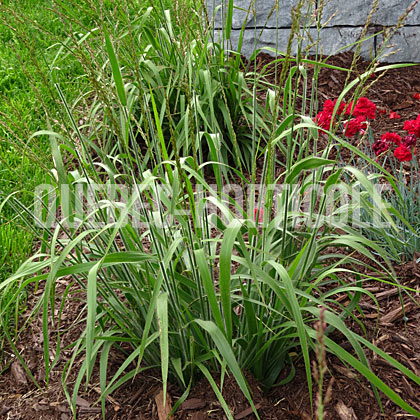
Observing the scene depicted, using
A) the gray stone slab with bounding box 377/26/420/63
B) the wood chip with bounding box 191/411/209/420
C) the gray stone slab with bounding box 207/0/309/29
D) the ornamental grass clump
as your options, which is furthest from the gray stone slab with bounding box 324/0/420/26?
the wood chip with bounding box 191/411/209/420

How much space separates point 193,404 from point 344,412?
0.43m

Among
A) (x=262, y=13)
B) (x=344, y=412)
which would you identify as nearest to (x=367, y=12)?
(x=262, y=13)

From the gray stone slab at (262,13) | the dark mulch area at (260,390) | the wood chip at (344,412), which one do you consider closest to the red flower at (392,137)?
the dark mulch area at (260,390)

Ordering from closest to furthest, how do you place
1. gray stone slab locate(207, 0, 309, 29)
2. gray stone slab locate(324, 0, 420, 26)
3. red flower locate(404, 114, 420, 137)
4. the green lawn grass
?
the green lawn grass < red flower locate(404, 114, 420, 137) < gray stone slab locate(324, 0, 420, 26) < gray stone slab locate(207, 0, 309, 29)

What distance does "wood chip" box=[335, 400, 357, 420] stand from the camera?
1.54 m

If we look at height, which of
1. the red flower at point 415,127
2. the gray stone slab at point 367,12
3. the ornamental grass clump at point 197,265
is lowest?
the ornamental grass clump at point 197,265

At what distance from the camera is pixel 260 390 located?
1566mm

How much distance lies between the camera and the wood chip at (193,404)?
1.55m

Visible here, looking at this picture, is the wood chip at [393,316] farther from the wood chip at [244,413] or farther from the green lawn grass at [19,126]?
the green lawn grass at [19,126]

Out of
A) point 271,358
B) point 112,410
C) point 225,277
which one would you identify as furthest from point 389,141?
point 112,410

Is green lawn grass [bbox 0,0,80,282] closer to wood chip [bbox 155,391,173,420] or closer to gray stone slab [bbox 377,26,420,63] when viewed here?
wood chip [bbox 155,391,173,420]

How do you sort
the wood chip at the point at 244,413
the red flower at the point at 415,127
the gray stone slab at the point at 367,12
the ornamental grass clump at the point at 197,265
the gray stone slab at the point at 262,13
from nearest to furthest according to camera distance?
the ornamental grass clump at the point at 197,265 < the wood chip at the point at 244,413 < the red flower at the point at 415,127 < the gray stone slab at the point at 367,12 < the gray stone slab at the point at 262,13

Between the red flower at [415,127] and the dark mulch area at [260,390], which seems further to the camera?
the red flower at [415,127]

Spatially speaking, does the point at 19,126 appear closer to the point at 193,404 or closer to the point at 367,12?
the point at 193,404
